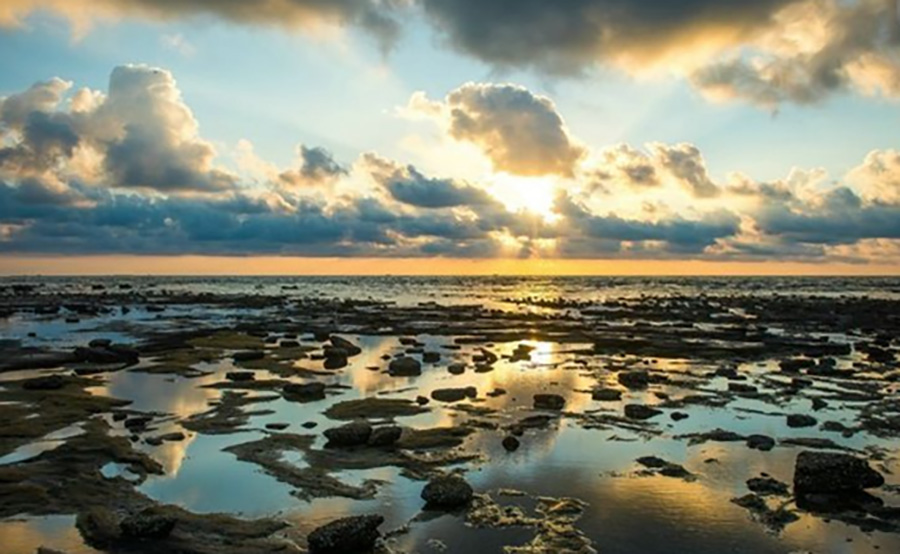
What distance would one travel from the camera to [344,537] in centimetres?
1352

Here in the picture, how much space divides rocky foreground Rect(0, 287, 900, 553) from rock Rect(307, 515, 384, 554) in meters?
0.03

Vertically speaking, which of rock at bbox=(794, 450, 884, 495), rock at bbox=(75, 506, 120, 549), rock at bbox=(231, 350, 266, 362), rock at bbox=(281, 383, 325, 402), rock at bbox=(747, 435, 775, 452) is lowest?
rock at bbox=(231, 350, 266, 362)

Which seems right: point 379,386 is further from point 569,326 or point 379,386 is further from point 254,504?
point 569,326

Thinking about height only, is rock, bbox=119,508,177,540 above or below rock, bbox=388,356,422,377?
above

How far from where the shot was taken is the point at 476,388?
3247 centimetres

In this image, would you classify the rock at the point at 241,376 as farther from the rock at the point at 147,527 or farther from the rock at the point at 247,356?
the rock at the point at 147,527

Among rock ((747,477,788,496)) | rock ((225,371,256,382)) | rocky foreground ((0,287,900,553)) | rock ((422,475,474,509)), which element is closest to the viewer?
rocky foreground ((0,287,900,553))

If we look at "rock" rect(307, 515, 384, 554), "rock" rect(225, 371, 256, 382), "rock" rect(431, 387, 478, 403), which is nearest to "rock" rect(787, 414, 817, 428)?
"rock" rect(431, 387, 478, 403)

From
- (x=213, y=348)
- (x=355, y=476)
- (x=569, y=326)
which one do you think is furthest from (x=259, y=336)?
(x=355, y=476)

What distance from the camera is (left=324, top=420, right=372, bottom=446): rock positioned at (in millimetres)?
21469

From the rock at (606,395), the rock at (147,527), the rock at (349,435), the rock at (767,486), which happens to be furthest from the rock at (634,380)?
the rock at (147,527)

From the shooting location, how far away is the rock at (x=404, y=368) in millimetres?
36781

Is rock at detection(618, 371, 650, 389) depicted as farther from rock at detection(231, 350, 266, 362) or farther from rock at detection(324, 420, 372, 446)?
rock at detection(231, 350, 266, 362)

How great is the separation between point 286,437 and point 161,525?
8545mm
